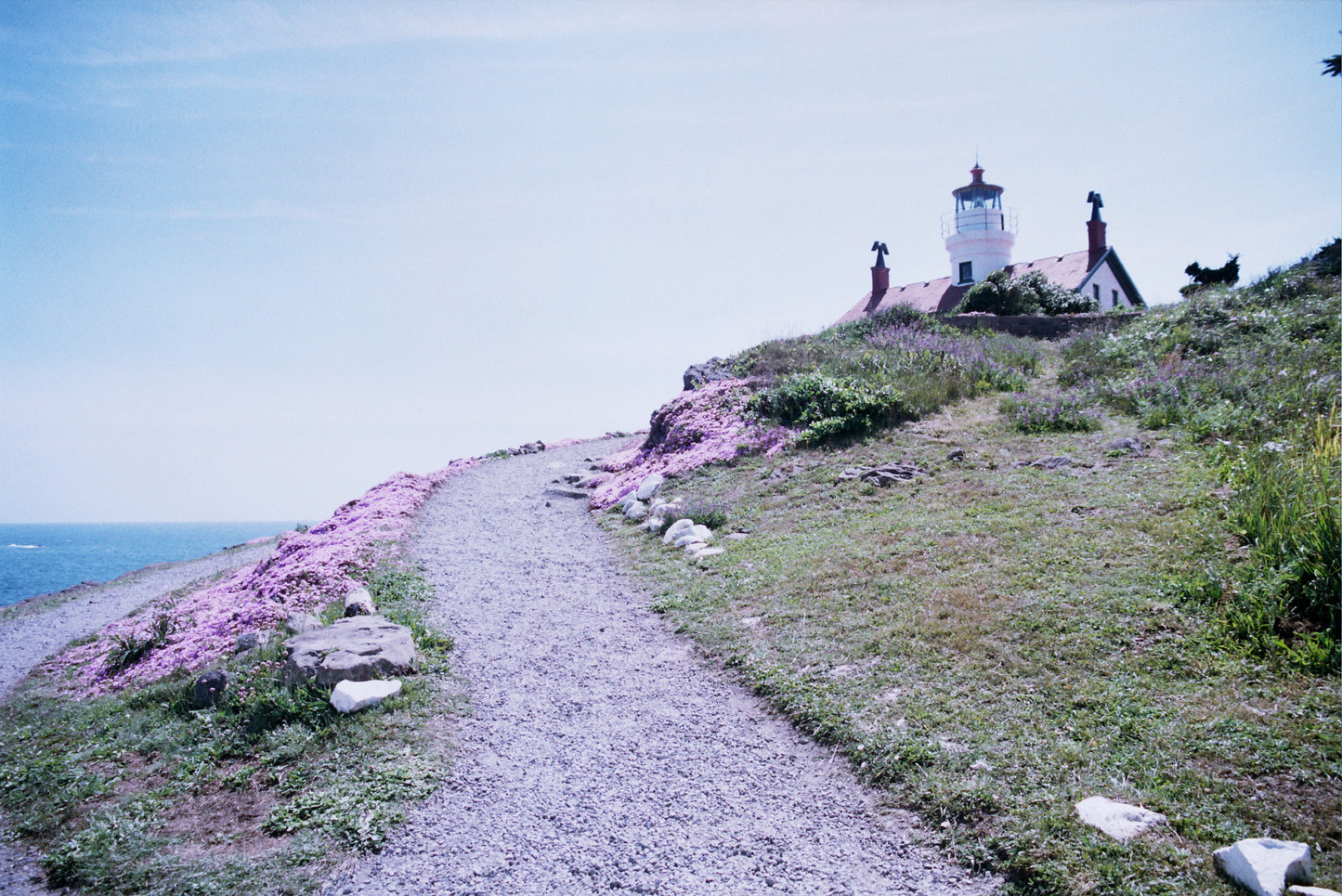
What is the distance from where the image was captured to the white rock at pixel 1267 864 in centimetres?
322

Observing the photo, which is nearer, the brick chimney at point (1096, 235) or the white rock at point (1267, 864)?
the white rock at point (1267, 864)

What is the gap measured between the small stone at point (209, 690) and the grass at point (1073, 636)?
15.0 feet

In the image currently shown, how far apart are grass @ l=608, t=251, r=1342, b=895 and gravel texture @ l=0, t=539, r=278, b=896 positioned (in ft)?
32.6

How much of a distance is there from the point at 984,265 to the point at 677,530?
31.0 meters

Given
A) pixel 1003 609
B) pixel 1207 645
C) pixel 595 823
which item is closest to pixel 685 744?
pixel 595 823

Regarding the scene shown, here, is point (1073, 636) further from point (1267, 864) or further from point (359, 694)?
point (359, 694)

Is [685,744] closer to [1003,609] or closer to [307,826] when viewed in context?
[307,826]

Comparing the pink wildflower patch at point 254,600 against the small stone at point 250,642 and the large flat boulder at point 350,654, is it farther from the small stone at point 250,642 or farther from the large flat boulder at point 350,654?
the large flat boulder at point 350,654

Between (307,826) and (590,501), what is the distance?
11.1 meters

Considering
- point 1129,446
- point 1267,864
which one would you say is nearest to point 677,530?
point 1129,446

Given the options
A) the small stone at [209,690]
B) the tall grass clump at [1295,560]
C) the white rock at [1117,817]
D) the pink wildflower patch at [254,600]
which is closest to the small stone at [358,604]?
the pink wildflower patch at [254,600]

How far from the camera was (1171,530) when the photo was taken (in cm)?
697

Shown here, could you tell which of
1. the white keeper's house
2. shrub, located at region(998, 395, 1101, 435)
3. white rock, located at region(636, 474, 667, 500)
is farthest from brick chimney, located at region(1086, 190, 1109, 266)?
white rock, located at region(636, 474, 667, 500)

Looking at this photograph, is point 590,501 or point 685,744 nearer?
point 685,744
